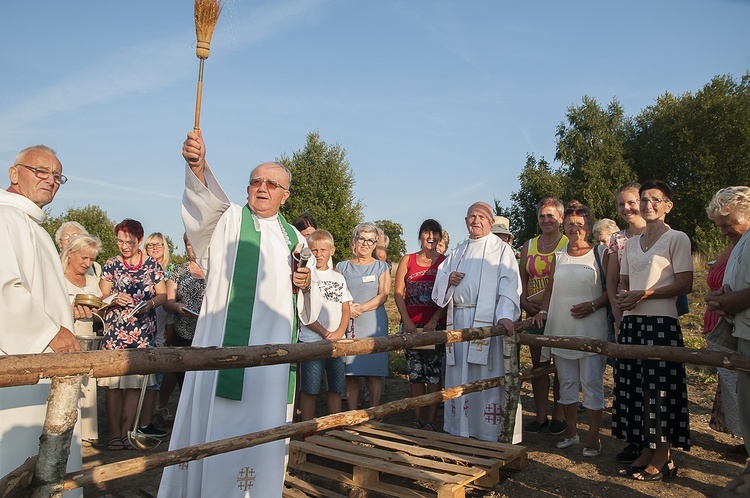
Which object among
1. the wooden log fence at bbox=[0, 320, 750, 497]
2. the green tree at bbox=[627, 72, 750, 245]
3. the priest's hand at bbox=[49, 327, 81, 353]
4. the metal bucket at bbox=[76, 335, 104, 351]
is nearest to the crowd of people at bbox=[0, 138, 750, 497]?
the priest's hand at bbox=[49, 327, 81, 353]

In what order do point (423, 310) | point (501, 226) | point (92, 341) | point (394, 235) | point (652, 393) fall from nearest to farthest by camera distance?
1. point (652, 393)
2. point (92, 341)
3. point (423, 310)
4. point (501, 226)
5. point (394, 235)

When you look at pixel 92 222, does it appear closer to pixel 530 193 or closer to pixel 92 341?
pixel 530 193

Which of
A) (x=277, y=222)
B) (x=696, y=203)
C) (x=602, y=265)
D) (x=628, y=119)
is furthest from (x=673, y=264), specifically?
(x=628, y=119)

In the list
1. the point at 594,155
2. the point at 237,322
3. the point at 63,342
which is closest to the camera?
the point at 63,342

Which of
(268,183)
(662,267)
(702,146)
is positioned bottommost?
(662,267)

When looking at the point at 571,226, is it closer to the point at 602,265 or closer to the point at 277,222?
the point at 602,265

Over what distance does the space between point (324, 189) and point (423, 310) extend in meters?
31.5

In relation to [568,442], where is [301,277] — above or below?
above

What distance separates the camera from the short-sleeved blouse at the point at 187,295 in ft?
19.7

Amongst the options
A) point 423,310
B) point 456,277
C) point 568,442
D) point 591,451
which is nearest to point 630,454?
point 591,451

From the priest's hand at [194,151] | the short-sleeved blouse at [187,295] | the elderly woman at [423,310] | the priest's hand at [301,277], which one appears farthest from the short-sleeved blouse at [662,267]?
the short-sleeved blouse at [187,295]

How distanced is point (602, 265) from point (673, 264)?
2.98ft

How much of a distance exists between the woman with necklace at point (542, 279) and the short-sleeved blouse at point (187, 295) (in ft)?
10.8

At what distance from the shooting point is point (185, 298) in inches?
237
